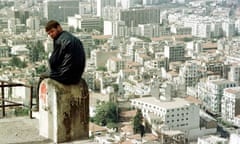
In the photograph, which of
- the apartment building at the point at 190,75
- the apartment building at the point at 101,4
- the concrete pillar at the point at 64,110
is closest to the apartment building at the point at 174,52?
the apartment building at the point at 190,75

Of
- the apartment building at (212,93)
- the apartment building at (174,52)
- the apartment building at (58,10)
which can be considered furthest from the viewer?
the apartment building at (58,10)

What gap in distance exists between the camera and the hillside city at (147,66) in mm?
8617

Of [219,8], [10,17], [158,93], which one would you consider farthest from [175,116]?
[219,8]

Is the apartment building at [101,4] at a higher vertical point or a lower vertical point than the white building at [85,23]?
higher

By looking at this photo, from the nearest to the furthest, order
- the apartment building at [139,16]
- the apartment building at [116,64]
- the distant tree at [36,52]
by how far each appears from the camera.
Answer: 1. the apartment building at [116,64]
2. the distant tree at [36,52]
3. the apartment building at [139,16]

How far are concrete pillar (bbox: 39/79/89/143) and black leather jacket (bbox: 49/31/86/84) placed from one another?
3 centimetres

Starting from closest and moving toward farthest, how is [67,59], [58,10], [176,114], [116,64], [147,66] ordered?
1. [67,59]
2. [176,114]
3. [116,64]
4. [147,66]
5. [58,10]

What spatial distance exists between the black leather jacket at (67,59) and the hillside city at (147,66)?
99 centimetres

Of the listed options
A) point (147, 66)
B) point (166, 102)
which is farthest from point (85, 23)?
point (166, 102)

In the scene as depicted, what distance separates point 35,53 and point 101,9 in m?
11.2

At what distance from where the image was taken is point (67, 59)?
1768 millimetres

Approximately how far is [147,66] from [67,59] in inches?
485

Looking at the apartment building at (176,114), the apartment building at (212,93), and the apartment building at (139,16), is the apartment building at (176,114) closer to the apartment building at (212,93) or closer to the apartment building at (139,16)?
the apartment building at (212,93)

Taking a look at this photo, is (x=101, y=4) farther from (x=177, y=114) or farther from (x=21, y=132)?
(x=21, y=132)
